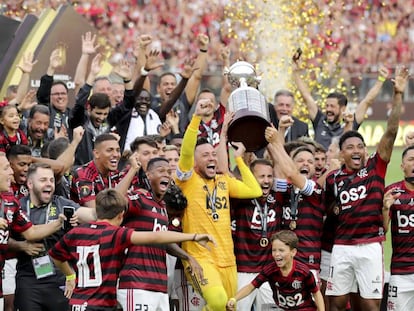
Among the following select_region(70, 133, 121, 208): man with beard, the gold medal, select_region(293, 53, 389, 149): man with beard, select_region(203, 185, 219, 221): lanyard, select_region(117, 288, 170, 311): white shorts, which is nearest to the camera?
select_region(117, 288, 170, 311): white shorts

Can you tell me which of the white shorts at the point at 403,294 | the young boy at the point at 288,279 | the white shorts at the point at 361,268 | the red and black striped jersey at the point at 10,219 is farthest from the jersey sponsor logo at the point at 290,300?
the red and black striped jersey at the point at 10,219

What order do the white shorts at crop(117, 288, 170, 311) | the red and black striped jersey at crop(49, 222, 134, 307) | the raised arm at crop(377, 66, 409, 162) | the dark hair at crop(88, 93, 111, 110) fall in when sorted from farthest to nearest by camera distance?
1. the dark hair at crop(88, 93, 111, 110)
2. the raised arm at crop(377, 66, 409, 162)
3. the white shorts at crop(117, 288, 170, 311)
4. the red and black striped jersey at crop(49, 222, 134, 307)

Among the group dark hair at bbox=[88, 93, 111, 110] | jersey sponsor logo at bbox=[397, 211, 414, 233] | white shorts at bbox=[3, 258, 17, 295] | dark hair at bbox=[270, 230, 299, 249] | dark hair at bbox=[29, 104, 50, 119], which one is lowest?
white shorts at bbox=[3, 258, 17, 295]

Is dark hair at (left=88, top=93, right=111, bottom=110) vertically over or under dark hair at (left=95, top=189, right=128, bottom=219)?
over

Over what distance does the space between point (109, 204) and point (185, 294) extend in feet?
8.00

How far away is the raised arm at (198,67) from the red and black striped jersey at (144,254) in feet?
10.5

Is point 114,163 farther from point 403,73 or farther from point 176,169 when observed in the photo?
point 403,73

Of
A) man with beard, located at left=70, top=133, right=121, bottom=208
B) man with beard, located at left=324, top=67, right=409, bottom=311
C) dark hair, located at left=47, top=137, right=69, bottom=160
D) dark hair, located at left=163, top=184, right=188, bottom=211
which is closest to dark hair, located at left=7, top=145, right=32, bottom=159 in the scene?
man with beard, located at left=70, top=133, right=121, bottom=208

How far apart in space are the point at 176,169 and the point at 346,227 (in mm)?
1867

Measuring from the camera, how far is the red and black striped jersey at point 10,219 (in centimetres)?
911

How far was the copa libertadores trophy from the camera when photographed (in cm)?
991

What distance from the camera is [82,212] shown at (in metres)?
9.51

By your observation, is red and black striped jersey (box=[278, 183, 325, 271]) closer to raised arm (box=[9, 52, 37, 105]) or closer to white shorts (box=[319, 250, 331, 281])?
white shorts (box=[319, 250, 331, 281])

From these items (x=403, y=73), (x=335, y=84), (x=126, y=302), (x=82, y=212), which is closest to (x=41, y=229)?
(x=82, y=212)
